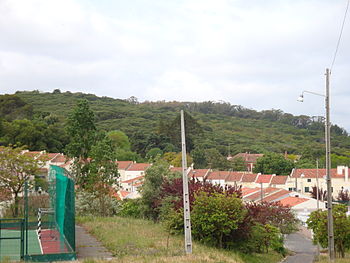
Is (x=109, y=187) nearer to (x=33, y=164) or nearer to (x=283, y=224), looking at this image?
(x=33, y=164)

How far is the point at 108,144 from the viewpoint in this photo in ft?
113

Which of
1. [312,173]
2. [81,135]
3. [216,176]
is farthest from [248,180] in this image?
[81,135]

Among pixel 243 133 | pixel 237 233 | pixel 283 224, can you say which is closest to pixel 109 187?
pixel 237 233

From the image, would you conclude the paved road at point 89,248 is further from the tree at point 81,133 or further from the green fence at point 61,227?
the tree at point 81,133

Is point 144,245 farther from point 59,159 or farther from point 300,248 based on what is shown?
point 59,159

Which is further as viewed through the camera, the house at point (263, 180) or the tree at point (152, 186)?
the house at point (263, 180)

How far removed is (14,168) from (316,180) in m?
57.3

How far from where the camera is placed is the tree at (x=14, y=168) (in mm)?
27172

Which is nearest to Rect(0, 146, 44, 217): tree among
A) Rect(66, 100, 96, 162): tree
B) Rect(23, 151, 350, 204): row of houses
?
Rect(66, 100, 96, 162): tree

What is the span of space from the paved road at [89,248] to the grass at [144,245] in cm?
23

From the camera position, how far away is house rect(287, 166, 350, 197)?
7456 cm

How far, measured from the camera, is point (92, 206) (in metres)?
31.5

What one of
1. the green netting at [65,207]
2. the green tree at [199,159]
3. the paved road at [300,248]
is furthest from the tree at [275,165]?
the green netting at [65,207]

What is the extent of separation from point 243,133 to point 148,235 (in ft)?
475
